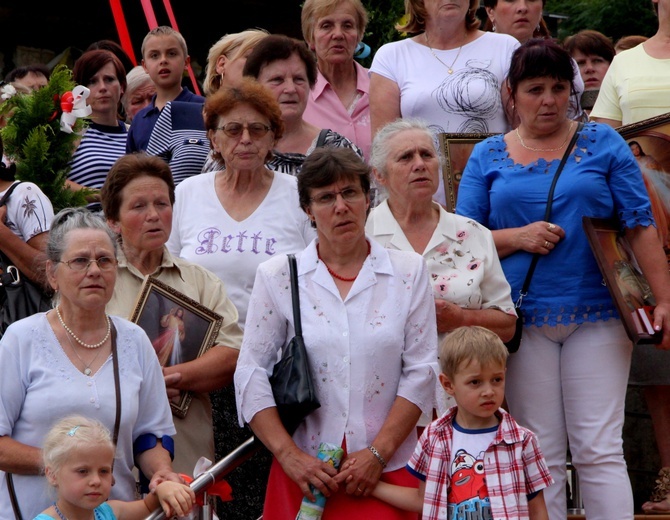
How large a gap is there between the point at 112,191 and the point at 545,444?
231cm

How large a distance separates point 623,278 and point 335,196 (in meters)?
1.42

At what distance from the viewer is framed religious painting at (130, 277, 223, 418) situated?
210 inches

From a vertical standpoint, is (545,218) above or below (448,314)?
above

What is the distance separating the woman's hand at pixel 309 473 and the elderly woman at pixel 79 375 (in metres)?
0.45

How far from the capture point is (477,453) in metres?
4.50

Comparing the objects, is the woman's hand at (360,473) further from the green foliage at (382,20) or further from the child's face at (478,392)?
the green foliage at (382,20)

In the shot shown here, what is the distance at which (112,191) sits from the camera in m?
5.66

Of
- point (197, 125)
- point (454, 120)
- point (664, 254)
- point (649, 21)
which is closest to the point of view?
point (664, 254)

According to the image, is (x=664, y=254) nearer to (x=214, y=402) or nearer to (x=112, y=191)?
(x=214, y=402)

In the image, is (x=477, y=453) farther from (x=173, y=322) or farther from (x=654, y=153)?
(x=654, y=153)

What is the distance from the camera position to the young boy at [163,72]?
7.69 m

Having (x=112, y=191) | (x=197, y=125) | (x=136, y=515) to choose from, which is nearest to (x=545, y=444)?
(x=136, y=515)

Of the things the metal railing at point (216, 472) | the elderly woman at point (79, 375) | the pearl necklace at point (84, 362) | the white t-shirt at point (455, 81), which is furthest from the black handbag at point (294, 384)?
the white t-shirt at point (455, 81)

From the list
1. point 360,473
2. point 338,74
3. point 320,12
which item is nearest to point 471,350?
point 360,473
